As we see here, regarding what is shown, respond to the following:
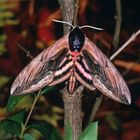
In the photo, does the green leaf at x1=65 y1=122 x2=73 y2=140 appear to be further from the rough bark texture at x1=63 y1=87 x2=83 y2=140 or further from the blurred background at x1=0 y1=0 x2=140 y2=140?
the blurred background at x1=0 y1=0 x2=140 y2=140

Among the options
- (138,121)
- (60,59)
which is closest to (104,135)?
(138,121)

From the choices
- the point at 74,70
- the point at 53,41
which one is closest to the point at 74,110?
the point at 74,70

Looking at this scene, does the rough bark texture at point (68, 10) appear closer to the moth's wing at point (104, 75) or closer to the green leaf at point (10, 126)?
the moth's wing at point (104, 75)

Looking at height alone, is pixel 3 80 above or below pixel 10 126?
below

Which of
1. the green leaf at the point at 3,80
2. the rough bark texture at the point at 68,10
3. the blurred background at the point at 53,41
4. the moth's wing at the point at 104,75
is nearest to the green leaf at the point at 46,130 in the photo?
the moth's wing at the point at 104,75

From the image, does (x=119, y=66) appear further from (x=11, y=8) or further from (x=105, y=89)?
(x=105, y=89)

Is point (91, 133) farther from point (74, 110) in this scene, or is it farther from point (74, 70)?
point (74, 70)
